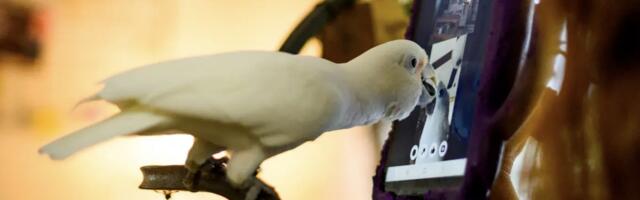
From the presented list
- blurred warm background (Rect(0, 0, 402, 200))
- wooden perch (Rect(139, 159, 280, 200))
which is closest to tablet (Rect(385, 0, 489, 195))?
wooden perch (Rect(139, 159, 280, 200))

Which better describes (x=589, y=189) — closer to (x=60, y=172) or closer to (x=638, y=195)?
(x=638, y=195)

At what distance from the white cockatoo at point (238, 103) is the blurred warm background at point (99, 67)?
632 mm

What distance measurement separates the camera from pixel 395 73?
378 mm

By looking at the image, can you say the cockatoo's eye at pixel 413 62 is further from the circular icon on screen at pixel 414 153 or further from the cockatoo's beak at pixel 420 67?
the circular icon on screen at pixel 414 153

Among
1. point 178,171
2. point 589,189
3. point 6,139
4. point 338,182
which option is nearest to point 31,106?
point 6,139

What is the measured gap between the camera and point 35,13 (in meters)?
1.04

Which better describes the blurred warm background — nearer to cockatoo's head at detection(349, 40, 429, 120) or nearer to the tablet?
the tablet

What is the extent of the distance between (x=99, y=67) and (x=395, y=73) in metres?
0.72

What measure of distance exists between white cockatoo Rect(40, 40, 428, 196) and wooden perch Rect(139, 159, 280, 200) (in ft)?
0.05

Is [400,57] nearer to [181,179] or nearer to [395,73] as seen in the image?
[395,73]

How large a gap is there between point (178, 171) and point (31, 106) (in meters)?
0.72

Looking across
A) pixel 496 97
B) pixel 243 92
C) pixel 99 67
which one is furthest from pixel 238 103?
pixel 99 67

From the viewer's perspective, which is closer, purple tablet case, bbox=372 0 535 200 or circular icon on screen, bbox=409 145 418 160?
purple tablet case, bbox=372 0 535 200

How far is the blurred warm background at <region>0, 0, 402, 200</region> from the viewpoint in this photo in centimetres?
100
